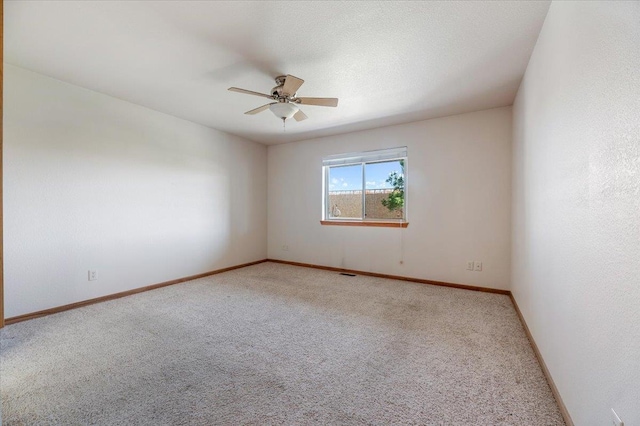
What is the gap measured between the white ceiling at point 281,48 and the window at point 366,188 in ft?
3.73

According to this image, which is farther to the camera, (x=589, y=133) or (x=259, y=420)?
(x=259, y=420)

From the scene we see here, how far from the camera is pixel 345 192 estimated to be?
4.69 m

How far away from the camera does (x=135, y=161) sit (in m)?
3.38

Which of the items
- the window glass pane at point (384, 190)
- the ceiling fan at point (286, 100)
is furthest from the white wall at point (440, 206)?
the ceiling fan at point (286, 100)

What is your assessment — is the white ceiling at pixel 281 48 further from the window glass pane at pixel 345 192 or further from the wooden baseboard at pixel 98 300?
the wooden baseboard at pixel 98 300

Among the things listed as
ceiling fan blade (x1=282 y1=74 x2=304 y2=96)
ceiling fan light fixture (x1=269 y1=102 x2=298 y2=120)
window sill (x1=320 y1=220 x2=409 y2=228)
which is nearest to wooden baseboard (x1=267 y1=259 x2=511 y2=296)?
window sill (x1=320 y1=220 x2=409 y2=228)

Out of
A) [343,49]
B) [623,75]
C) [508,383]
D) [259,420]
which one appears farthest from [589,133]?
[259,420]

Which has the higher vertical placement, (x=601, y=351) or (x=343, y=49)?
(x=343, y=49)

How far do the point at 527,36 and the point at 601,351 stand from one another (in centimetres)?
214

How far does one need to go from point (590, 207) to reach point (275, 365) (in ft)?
6.44

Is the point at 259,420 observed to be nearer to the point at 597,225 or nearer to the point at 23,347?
the point at 597,225

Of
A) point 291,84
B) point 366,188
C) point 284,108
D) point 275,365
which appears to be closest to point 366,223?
point 366,188

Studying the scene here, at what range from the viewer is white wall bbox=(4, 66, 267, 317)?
99.0 inches

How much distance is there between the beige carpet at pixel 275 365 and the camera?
138 centimetres
